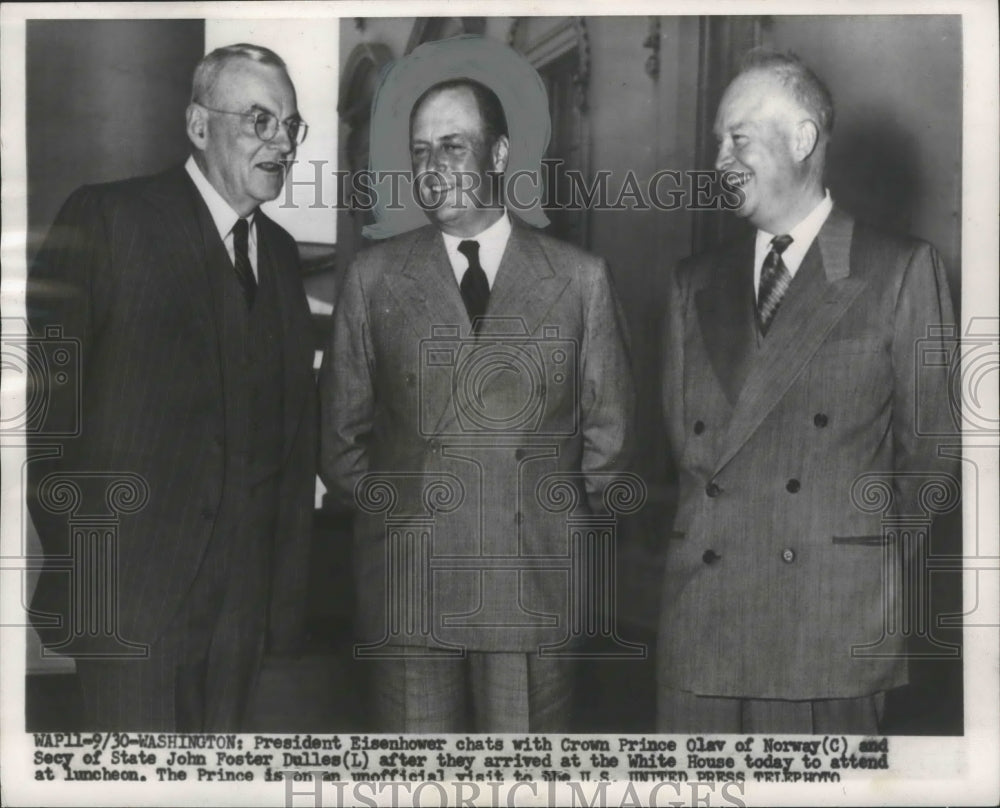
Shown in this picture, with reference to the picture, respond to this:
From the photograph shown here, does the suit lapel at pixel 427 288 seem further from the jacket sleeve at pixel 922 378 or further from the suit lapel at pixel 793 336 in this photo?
the jacket sleeve at pixel 922 378

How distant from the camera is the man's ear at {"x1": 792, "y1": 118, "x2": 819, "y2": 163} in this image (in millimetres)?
3127

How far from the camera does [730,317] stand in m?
3.13

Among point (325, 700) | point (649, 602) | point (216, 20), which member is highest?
point (216, 20)

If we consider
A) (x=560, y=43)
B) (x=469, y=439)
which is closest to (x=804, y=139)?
(x=560, y=43)

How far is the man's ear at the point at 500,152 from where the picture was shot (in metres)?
3.15

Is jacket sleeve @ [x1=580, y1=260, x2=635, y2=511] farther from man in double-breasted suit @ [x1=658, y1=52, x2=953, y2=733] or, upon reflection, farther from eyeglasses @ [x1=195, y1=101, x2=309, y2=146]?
eyeglasses @ [x1=195, y1=101, x2=309, y2=146]

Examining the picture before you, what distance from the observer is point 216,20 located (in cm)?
318

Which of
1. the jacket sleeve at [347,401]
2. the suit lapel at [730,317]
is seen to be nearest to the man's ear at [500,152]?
the jacket sleeve at [347,401]

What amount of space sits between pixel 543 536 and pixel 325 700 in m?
0.70

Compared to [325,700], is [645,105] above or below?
above

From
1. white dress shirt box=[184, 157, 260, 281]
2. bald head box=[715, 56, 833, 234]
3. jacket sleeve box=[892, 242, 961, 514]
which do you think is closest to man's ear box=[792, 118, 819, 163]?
bald head box=[715, 56, 833, 234]

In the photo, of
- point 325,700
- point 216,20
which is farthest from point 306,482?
point 216,20

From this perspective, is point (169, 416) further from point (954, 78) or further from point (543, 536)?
point (954, 78)
